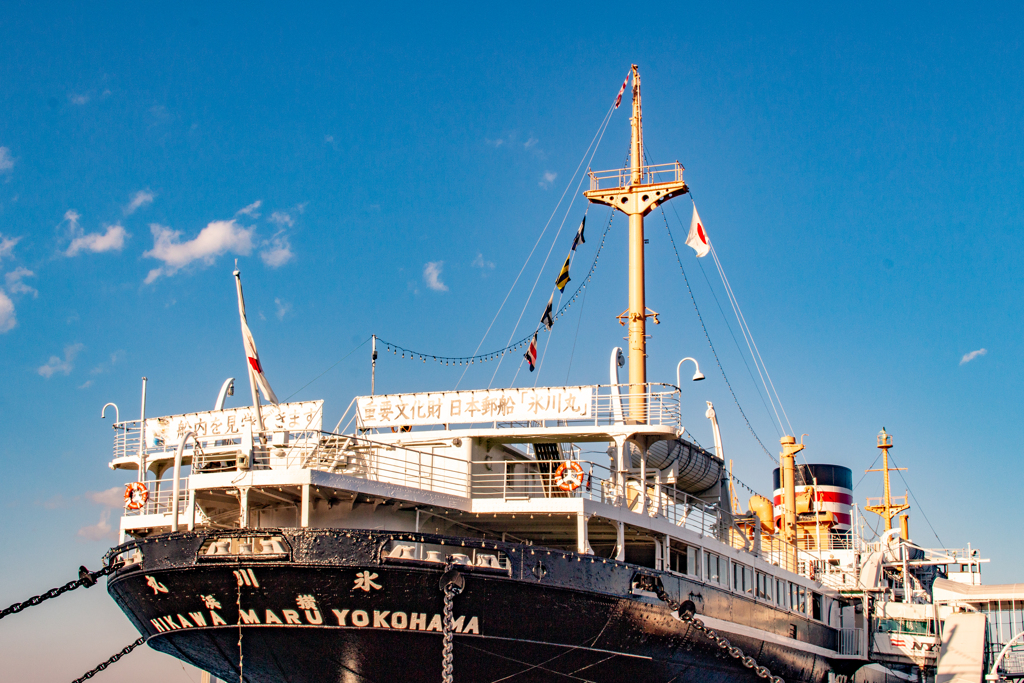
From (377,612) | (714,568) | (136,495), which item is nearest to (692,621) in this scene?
(714,568)

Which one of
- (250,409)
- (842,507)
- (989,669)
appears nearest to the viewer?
(250,409)

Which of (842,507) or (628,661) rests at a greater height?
(842,507)

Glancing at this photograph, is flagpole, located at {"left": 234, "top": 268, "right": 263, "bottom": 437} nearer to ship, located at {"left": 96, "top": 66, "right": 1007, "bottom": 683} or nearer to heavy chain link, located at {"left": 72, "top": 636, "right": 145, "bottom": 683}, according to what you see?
ship, located at {"left": 96, "top": 66, "right": 1007, "bottom": 683}

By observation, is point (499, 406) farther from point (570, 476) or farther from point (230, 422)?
point (230, 422)

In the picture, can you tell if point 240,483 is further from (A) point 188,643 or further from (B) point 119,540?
(B) point 119,540

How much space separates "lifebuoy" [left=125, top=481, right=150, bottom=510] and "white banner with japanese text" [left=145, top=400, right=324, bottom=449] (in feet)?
6.07

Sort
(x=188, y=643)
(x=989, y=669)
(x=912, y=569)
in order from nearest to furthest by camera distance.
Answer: (x=188, y=643) < (x=989, y=669) < (x=912, y=569)

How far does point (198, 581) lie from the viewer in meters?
19.4

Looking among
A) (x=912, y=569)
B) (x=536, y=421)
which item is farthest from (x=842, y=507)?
(x=536, y=421)

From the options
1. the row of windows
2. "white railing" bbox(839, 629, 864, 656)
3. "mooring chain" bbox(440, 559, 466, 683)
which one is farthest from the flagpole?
"white railing" bbox(839, 629, 864, 656)

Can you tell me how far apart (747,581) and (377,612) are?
13.9 m

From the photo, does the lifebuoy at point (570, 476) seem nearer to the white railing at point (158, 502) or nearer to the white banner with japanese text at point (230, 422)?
the white banner with japanese text at point (230, 422)

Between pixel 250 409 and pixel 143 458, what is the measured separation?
382 cm

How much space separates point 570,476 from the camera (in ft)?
71.8
